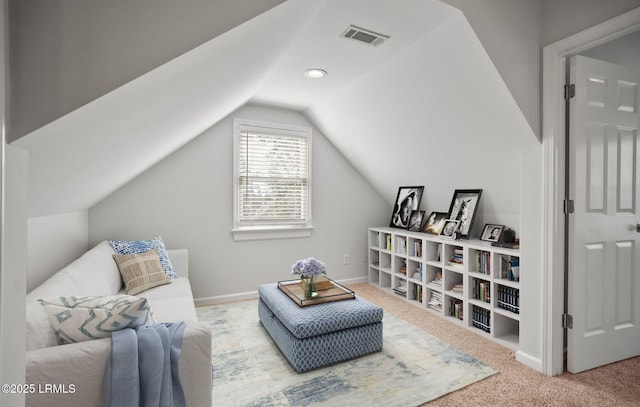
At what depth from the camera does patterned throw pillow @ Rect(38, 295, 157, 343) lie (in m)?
1.22

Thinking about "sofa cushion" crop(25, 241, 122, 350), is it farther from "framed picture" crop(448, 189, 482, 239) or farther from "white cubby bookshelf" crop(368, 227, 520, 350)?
"framed picture" crop(448, 189, 482, 239)

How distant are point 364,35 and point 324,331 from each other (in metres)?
2.08

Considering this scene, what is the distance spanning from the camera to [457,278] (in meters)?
3.20

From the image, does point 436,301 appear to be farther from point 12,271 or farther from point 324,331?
point 12,271

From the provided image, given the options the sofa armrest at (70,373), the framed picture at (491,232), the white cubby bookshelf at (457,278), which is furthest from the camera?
the framed picture at (491,232)

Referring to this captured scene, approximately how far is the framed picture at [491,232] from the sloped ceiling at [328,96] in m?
→ 0.25

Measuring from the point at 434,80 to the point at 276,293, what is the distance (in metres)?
2.15

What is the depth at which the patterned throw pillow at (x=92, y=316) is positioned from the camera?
4.01 feet

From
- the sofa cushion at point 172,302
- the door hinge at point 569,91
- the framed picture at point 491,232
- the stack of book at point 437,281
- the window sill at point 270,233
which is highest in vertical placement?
the door hinge at point 569,91

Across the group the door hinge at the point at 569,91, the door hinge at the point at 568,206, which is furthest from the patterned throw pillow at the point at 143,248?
the door hinge at the point at 569,91

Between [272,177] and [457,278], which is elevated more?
[272,177]

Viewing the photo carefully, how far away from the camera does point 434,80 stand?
2396 mm

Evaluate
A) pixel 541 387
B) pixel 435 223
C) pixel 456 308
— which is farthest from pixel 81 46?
pixel 435 223

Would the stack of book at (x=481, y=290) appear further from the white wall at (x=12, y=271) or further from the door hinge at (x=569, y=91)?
the white wall at (x=12, y=271)
